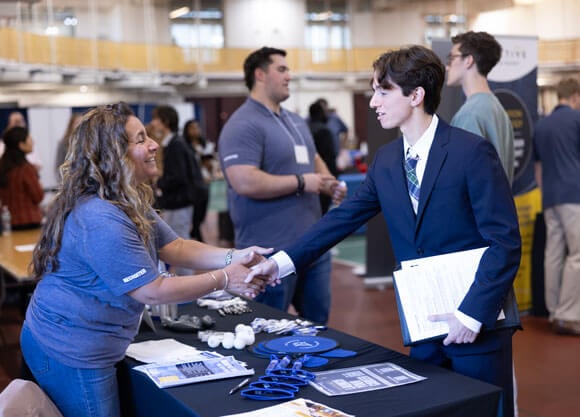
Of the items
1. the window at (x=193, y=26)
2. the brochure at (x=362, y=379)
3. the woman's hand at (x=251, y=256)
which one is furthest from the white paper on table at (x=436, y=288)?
the window at (x=193, y=26)

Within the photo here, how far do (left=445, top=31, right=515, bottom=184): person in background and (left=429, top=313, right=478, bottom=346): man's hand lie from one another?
142cm

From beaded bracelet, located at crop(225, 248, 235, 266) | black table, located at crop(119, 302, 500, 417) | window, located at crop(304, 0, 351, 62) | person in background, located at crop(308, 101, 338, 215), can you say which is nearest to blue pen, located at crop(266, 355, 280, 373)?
black table, located at crop(119, 302, 500, 417)

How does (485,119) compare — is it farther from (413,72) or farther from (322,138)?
(322,138)

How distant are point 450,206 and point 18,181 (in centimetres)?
445

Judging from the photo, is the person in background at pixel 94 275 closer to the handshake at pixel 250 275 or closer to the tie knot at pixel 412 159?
the handshake at pixel 250 275

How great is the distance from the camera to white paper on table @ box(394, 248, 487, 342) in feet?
6.48

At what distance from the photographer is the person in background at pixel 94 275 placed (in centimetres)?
201

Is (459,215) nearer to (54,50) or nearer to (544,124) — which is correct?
(544,124)

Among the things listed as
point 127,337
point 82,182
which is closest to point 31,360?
point 127,337

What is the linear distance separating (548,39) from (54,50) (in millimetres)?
14736

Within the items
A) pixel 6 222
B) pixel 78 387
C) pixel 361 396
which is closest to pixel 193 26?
pixel 6 222

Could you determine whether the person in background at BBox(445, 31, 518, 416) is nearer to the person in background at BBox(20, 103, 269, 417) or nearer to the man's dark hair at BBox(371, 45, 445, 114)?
the man's dark hair at BBox(371, 45, 445, 114)

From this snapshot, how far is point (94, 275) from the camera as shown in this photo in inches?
80.8

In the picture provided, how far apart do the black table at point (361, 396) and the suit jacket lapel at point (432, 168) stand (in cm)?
41
